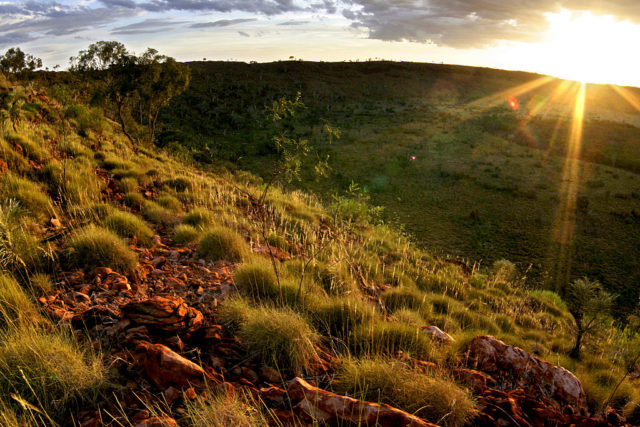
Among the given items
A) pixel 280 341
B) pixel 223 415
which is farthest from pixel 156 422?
pixel 280 341

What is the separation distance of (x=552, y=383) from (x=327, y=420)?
101 inches

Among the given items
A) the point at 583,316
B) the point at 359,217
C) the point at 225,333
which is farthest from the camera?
the point at 359,217

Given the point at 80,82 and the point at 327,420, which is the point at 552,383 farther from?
the point at 80,82

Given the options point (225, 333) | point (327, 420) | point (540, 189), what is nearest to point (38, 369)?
point (225, 333)

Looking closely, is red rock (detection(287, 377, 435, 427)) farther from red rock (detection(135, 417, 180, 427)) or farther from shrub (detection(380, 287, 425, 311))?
shrub (detection(380, 287, 425, 311))

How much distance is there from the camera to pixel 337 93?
179 ft

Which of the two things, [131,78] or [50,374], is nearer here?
[50,374]

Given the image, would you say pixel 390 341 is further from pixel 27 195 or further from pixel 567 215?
pixel 567 215

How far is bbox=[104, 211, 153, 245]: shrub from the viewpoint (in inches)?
198

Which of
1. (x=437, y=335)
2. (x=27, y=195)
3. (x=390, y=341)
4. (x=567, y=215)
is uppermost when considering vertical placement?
(x=27, y=195)

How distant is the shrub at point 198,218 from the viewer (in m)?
6.37

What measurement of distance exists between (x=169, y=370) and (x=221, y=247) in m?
3.02

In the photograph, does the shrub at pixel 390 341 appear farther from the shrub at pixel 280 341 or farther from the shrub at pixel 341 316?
the shrub at pixel 280 341

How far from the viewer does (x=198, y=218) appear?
648 centimetres
